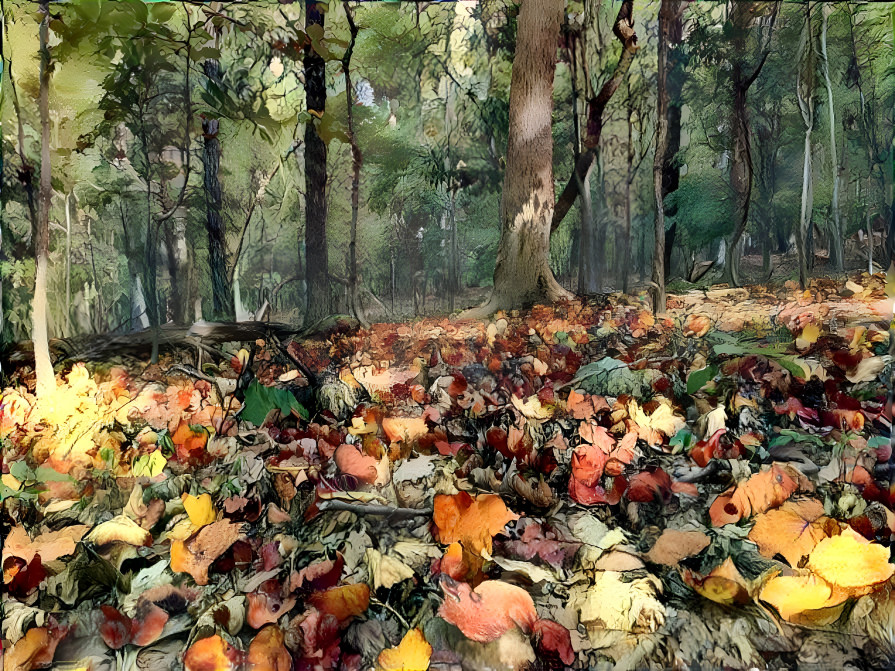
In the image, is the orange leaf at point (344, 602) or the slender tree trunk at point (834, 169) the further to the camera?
the slender tree trunk at point (834, 169)

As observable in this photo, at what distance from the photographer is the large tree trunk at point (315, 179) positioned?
995mm

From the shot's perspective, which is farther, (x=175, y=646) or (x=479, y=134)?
(x=479, y=134)

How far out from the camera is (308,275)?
1008 millimetres

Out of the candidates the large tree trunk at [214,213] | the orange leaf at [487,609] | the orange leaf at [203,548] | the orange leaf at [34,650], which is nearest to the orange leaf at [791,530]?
the orange leaf at [487,609]

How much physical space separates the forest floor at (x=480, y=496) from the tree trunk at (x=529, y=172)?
2.8 inches

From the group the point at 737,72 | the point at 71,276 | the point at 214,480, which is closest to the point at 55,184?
the point at 71,276

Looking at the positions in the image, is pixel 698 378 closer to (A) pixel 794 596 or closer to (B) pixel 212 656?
(A) pixel 794 596

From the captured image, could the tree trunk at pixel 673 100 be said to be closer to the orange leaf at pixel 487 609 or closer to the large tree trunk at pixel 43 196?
the orange leaf at pixel 487 609

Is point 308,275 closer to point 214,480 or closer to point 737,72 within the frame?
point 214,480

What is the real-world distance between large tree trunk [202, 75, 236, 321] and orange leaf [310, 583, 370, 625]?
0.58 metres

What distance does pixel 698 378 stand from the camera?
1.05 m

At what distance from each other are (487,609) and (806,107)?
1.12 metres

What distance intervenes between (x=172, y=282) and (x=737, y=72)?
1.19 m

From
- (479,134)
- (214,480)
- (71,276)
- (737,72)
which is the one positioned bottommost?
(214,480)
